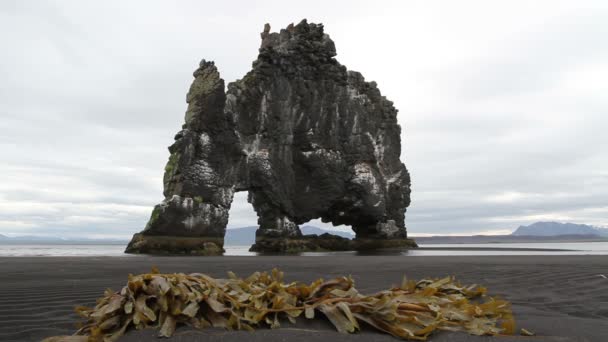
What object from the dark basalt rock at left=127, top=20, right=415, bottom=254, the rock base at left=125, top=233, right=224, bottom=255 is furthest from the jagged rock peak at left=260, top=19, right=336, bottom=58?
the rock base at left=125, top=233, right=224, bottom=255

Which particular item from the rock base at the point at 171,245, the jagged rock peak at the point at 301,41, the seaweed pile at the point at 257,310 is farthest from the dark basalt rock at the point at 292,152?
the seaweed pile at the point at 257,310

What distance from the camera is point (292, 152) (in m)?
41.4

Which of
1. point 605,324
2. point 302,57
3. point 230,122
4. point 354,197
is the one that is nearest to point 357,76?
point 302,57

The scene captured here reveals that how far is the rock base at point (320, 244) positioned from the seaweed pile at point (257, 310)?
102ft

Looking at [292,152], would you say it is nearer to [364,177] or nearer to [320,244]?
[364,177]

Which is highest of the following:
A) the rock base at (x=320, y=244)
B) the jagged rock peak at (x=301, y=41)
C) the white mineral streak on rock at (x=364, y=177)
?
the jagged rock peak at (x=301, y=41)

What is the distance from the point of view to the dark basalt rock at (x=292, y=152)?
32719 mm

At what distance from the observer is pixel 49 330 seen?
11.7 ft

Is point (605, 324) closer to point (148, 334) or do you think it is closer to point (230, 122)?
point (148, 334)

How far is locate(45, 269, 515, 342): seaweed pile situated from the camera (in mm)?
2734

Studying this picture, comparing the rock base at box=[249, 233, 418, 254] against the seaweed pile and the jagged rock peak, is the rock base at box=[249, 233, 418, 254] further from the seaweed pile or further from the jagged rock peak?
the seaweed pile

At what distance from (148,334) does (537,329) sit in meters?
2.71

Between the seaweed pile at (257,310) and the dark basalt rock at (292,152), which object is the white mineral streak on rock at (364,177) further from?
the seaweed pile at (257,310)

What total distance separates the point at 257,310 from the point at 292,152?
38.6 m
